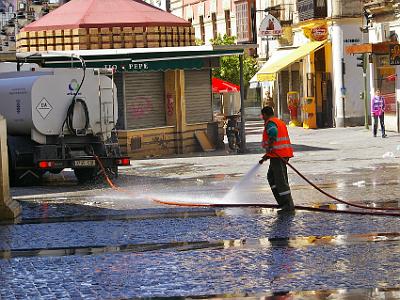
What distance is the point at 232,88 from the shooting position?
44281 millimetres

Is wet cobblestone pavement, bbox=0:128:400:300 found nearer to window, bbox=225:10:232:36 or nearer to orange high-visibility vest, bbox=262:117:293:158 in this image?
orange high-visibility vest, bbox=262:117:293:158

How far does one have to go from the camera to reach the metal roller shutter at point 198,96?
33.9 metres

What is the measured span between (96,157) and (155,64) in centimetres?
873

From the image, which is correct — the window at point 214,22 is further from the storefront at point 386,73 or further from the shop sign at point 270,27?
the storefront at point 386,73

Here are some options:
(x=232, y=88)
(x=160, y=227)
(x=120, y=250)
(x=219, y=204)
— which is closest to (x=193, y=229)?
(x=160, y=227)

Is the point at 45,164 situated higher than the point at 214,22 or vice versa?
the point at 214,22

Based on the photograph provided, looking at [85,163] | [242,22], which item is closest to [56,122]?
[85,163]

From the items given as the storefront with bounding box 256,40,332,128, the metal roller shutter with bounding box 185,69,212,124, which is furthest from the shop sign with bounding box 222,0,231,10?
the metal roller shutter with bounding box 185,69,212,124

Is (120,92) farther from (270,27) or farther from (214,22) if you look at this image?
(214,22)

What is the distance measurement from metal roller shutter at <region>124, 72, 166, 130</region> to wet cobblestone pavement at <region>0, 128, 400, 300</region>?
10.3m

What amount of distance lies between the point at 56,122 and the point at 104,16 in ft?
37.0

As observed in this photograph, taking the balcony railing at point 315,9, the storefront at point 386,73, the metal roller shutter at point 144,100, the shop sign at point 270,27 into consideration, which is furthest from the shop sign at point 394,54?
the shop sign at point 270,27

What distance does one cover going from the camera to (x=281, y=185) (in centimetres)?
1589

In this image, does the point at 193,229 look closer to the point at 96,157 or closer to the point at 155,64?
the point at 96,157
